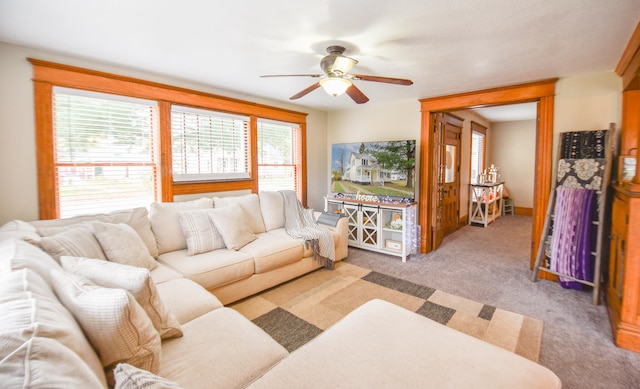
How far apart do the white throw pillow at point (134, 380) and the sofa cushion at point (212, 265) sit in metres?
1.72

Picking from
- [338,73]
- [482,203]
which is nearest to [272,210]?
[338,73]

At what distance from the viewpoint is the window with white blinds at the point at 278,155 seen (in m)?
4.39

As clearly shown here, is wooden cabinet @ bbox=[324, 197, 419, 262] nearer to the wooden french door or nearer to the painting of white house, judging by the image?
the painting of white house

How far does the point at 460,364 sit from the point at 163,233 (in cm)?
272

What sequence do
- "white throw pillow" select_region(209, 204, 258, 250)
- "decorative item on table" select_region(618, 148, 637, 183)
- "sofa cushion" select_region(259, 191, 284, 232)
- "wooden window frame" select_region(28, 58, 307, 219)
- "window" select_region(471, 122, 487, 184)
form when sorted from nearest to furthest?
"decorative item on table" select_region(618, 148, 637, 183) → "wooden window frame" select_region(28, 58, 307, 219) → "white throw pillow" select_region(209, 204, 258, 250) → "sofa cushion" select_region(259, 191, 284, 232) → "window" select_region(471, 122, 487, 184)

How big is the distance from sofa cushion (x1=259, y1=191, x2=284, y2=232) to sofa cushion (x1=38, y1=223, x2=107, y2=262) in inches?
72.8

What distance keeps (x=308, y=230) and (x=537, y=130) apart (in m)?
3.02

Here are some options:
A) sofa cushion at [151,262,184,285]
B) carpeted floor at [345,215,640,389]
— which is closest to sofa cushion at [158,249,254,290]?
sofa cushion at [151,262,184,285]

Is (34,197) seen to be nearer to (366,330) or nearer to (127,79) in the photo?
(127,79)

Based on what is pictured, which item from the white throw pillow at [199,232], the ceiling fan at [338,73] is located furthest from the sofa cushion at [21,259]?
the ceiling fan at [338,73]

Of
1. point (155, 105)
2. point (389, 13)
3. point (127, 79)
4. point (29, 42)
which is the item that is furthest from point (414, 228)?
point (29, 42)

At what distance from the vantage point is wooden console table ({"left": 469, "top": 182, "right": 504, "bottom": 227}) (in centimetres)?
624

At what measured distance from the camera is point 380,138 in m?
4.80

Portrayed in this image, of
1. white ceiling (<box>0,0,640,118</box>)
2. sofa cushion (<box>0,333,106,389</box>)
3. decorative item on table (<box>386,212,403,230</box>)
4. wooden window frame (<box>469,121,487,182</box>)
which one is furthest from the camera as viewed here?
wooden window frame (<box>469,121,487,182</box>)
